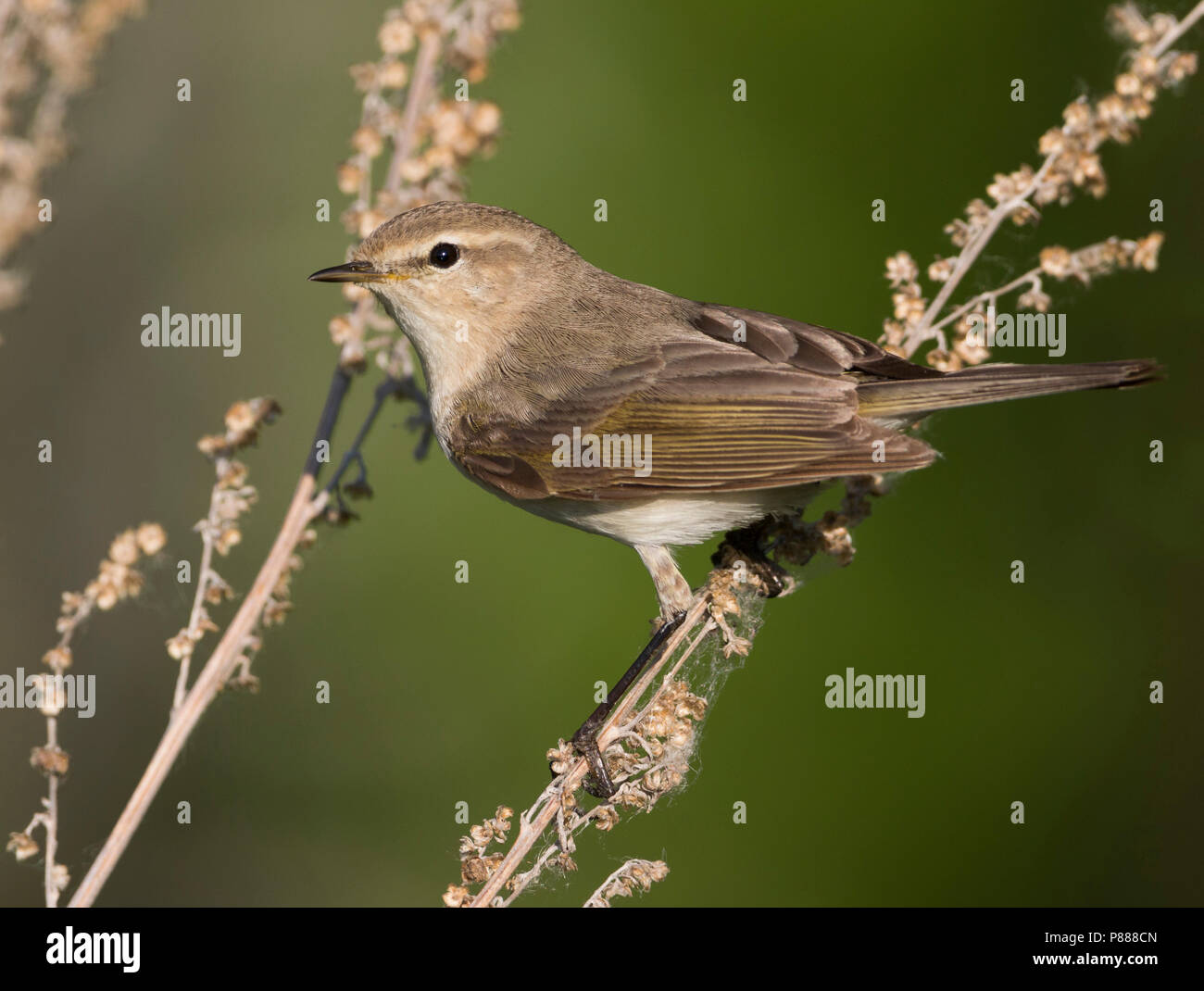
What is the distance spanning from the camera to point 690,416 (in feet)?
10.6

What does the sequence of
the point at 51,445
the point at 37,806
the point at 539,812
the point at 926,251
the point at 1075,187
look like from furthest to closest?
the point at 51,445, the point at 37,806, the point at 926,251, the point at 1075,187, the point at 539,812

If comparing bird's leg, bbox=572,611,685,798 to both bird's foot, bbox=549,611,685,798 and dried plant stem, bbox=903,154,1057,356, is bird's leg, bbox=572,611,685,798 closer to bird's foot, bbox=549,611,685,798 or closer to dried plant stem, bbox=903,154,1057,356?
bird's foot, bbox=549,611,685,798

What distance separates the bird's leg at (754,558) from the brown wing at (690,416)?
397mm

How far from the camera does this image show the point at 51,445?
4.20m

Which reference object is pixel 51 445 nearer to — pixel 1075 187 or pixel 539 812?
pixel 539 812

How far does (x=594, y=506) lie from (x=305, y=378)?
1.36 metres

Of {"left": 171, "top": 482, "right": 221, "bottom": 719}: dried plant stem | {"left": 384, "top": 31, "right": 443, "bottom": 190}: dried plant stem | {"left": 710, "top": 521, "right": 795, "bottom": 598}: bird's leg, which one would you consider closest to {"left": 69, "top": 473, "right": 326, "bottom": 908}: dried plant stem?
{"left": 171, "top": 482, "right": 221, "bottom": 719}: dried plant stem

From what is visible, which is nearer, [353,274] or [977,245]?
[977,245]

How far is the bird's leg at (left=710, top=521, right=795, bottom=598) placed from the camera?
3365 millimetres

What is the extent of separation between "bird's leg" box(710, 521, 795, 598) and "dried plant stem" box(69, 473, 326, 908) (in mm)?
1214

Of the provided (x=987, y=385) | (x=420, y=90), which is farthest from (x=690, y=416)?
(x=420, y=90)

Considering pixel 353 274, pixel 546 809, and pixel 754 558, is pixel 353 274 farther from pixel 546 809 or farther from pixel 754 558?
pixel 546 809

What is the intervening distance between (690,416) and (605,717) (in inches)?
31.7

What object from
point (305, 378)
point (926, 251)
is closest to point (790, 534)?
point (926, 251)
